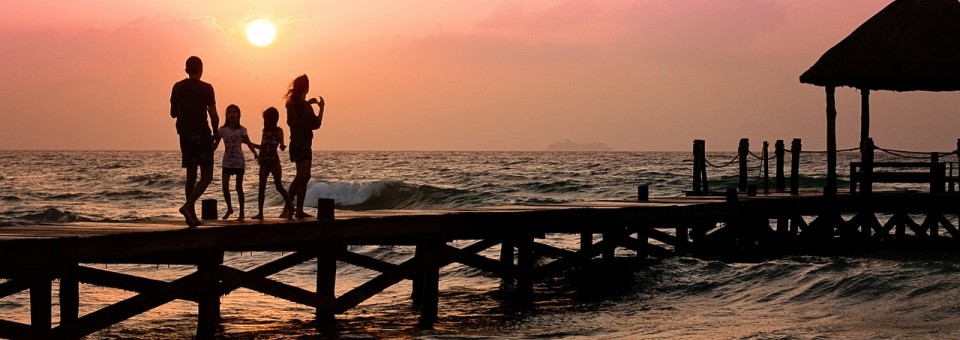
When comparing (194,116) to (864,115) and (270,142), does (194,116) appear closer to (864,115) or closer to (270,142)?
(270,142)

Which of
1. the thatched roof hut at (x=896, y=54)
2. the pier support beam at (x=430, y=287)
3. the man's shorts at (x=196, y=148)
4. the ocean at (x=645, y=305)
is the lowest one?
the ocean at (x=645, y=305)

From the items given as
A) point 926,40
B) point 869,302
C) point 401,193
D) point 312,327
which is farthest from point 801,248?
point 401,193

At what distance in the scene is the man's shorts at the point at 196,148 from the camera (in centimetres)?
1107

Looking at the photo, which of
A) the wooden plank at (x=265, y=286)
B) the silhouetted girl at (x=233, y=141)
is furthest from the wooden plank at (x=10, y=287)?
the silhouetted girl at (x=233, y=141)

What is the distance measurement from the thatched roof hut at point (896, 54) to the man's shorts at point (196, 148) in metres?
13.0

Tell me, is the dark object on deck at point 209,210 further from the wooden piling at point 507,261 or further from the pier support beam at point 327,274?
the wooden piling at point 507,261

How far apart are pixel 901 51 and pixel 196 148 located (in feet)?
48.3

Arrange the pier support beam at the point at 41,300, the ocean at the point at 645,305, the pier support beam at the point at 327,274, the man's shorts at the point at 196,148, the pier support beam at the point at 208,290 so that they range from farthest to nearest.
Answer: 1. the ocean at the point at 645,305
2. the pier support beam at the point at 327,274
3. the pier support beam at the point at 208,290
4. the man's shorts at the point at 196,148
5. the pier support beam at the point at 41,300

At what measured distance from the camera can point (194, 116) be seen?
11.0 m

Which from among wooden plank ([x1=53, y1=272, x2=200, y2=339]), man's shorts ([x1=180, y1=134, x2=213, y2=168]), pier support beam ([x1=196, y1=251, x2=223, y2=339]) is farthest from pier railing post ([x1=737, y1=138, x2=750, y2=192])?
man's shorts ([x1=180, y1=134, x2=213, y2=168])

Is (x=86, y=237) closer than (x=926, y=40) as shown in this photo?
Yes

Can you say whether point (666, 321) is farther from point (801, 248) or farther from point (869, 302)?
point (801, 248)

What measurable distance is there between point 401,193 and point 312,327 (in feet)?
135

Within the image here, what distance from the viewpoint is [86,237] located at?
33.6 feet
